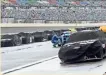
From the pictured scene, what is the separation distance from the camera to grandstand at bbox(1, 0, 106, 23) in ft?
236

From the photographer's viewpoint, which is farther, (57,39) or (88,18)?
(88,18)

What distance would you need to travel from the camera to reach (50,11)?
253 feet

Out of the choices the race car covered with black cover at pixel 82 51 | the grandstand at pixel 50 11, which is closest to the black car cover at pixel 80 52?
the race car covered with black cover at pixel 82 51

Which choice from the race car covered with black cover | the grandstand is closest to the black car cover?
the race car covered with black cover

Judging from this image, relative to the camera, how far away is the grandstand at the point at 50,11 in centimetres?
7184

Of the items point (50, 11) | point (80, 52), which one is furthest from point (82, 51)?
point (50, 11)

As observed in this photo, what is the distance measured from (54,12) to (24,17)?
28.5 feet

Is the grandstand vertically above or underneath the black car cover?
above

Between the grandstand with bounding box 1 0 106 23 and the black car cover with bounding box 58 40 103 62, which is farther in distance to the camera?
the grandstand with bounding box 1 0 106 23

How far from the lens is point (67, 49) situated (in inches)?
586

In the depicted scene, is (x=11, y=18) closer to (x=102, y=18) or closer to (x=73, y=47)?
(x=102, y=18)

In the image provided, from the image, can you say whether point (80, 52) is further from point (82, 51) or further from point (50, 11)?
point (50, 11)

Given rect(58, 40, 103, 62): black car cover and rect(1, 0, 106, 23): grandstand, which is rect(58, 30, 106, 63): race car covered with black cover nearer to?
rect(58, 40, 103, 62): black car cover

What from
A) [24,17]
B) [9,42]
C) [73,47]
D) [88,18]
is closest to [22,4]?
[24,17]
